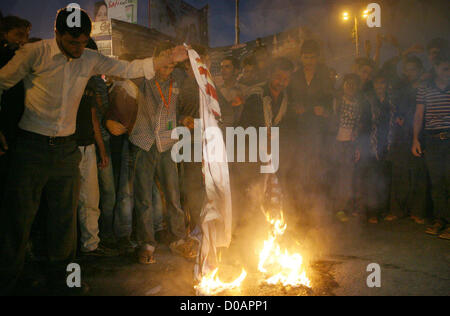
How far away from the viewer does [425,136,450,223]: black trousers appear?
5.00 m

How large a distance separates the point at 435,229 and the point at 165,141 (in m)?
4.65

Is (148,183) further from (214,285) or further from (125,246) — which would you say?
(214,285)

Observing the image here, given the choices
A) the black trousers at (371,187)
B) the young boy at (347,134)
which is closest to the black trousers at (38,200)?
the young boy at (347,134)

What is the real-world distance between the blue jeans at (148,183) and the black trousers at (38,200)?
0.83 meters

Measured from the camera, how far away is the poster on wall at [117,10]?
2092 cm

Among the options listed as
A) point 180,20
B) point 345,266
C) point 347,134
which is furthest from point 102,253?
point 180,20

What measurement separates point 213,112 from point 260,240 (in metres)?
2.23

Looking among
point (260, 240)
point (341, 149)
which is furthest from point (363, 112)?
point (260, 240)

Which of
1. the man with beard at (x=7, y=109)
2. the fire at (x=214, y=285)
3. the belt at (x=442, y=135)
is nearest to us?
the fire at (x=214, y=285)

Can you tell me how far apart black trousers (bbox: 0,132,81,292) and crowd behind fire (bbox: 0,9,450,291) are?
11 mm

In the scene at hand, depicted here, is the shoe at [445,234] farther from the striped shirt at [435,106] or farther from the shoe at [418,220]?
the striped shirt at [435,106]

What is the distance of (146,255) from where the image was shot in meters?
3.82
